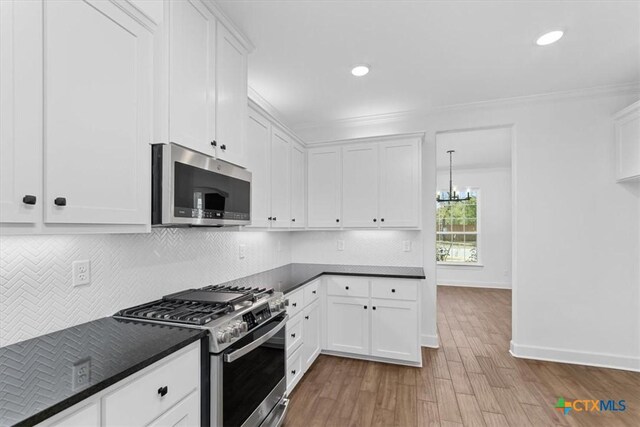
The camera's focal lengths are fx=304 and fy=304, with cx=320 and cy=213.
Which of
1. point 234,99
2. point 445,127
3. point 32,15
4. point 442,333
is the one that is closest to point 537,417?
point 442,333

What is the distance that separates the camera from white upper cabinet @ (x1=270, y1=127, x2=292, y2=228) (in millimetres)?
2836

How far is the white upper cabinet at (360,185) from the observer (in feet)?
11.3

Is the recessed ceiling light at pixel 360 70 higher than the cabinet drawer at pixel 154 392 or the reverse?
higher

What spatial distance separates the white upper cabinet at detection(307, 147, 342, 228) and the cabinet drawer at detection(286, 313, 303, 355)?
1.28 m

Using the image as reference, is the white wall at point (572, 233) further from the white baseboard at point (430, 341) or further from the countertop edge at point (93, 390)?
the countertop edge at point (93, 390)

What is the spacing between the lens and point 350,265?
3781 millimetres

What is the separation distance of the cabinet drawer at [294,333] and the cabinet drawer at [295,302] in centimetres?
5

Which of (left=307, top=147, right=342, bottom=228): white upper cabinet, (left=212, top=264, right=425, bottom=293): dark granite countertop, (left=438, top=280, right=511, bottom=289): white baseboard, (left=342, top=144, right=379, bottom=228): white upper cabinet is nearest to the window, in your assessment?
(left=438, top=280, right=511, bottom=289): white baseboard

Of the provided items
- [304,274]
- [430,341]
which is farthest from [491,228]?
[304,274]

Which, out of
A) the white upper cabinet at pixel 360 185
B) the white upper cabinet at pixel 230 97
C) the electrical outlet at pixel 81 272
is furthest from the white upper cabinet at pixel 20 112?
the white upper cabinet at pixel 360 185

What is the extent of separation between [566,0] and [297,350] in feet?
10.2

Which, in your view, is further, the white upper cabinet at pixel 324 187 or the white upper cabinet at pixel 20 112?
the white upper cabinet at pixel 324 187

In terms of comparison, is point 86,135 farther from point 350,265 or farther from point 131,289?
point 350,265

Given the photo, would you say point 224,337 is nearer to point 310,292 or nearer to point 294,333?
point 294,333
